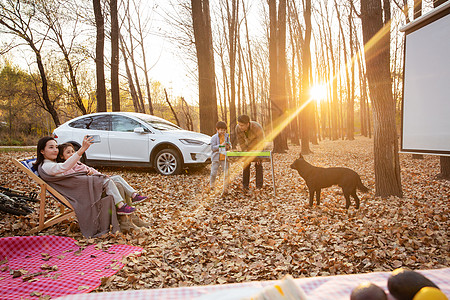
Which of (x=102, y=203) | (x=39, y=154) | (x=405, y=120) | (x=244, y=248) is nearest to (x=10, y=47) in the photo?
(x=39, y=154)

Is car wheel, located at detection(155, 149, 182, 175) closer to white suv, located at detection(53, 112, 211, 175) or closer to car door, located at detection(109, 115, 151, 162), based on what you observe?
white suv, located at detection(53, 112, 211, 175)

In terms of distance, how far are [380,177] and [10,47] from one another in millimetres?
18029

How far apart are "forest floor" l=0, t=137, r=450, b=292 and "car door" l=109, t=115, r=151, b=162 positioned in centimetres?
193

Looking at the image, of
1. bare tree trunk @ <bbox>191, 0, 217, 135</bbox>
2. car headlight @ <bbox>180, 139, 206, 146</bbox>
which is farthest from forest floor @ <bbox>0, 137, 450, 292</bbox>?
bare tree trunk @ <bbox>191, 0, 217, 135</bbox>

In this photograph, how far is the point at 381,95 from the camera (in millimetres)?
5867

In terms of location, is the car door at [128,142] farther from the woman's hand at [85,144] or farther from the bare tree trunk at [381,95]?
the bare tree trunk at [381,95]

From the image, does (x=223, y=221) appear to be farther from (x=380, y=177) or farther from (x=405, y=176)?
(x=405, y=176)

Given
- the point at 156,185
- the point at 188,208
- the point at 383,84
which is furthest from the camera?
the point at 156,185

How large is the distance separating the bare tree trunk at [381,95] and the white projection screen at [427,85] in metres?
1.35

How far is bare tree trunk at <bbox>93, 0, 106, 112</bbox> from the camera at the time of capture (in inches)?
543

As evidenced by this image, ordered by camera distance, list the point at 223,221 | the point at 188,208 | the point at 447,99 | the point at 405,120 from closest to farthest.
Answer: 1. the point at 447,99
2. the point at 405,120
3. the point at 223,221
4. the point at 188,208

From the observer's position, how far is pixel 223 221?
5.33 meters

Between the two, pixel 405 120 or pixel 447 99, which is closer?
pixel 447 99

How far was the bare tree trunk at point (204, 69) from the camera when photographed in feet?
36.3
